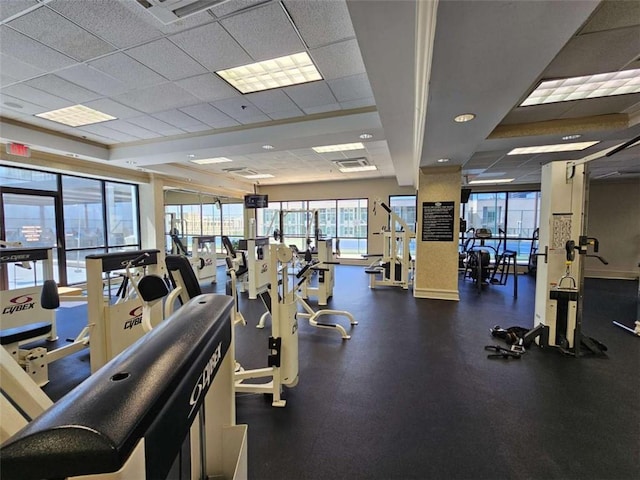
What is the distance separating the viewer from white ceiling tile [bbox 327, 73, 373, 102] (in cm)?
301

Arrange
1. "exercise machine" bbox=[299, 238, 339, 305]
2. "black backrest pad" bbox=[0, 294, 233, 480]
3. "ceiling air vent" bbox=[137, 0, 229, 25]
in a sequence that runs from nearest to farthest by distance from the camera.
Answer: "black backrest pad" bbox=[0, 294, 233, 480]
"ceiling air vent" bbox=[137, 0, 229, 25]
"exercise machine" bbox=[299, 238, 339, 305]

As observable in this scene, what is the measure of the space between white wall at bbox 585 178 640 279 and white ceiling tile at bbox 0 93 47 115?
1094cm

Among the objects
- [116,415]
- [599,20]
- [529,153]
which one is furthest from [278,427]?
[529,153]

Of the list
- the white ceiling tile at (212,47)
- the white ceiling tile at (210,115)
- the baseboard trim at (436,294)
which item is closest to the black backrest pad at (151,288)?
the white ceiling tile at (212,47)

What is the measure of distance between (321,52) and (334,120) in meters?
1.39

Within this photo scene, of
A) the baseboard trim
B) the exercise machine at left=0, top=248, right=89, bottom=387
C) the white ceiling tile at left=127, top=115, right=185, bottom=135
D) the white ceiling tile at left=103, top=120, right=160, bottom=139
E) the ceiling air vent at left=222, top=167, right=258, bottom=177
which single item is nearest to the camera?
the exercise machine at left=0, top=248, right=89, bottom=387

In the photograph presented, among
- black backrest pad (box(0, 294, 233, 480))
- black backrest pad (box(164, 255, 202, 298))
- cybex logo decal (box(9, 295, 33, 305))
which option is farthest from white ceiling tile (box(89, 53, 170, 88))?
black backrest pad (box(0, 294, 233, 480))

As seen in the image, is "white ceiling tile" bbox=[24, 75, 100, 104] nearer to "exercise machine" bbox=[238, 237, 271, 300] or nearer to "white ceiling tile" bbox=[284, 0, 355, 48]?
"white ceiling tile" bbox=[284, 0, 355, 48]

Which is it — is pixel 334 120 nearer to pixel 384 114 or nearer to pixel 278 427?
pixel 384 114

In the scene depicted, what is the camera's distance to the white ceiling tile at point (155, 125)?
4094 millimetres

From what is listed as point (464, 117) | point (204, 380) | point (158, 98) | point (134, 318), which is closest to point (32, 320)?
point (134, 318)

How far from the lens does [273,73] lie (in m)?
2.93

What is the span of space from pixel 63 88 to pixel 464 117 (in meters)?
4.21

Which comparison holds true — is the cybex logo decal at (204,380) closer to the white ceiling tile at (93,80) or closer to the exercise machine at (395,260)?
the white ceiling tile at (93,80)
